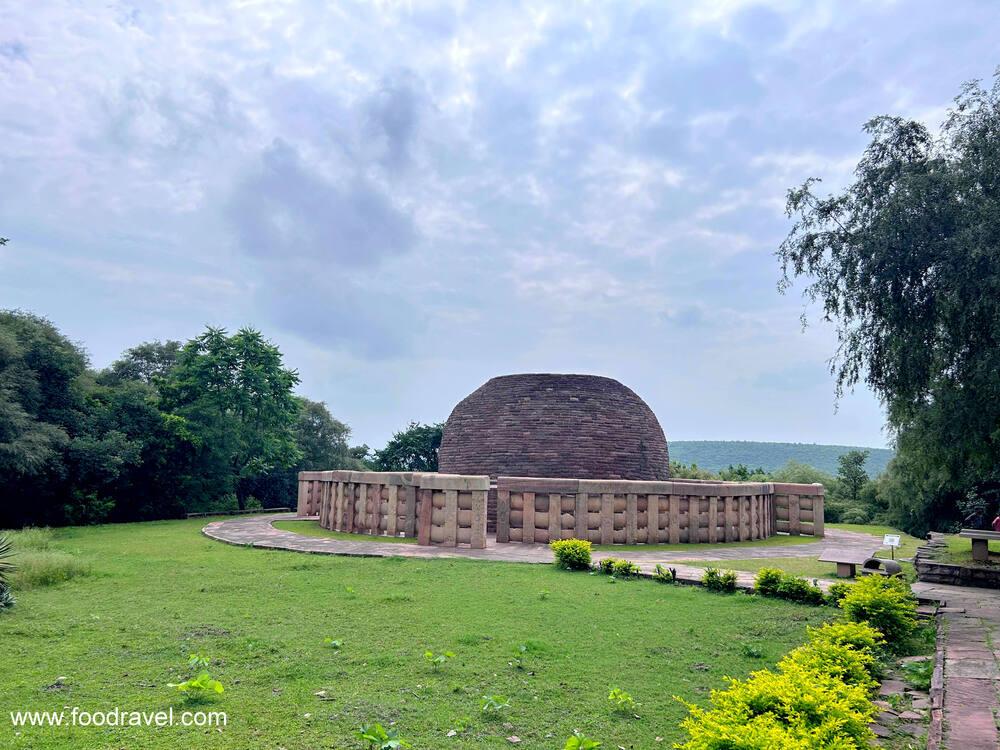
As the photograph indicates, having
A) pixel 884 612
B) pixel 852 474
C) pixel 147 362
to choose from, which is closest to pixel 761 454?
pixel 852 474

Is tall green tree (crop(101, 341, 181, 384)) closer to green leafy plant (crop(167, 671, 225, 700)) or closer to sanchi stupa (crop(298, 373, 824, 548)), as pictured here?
sanchi stupa (crop(298, 373, 824, 548))

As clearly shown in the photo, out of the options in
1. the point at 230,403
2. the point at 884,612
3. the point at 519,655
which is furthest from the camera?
the point at 230,403

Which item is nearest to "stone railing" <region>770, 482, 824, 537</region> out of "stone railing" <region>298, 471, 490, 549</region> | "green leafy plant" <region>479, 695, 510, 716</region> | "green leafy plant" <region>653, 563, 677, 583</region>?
"stone railing" <region>298, 471, 490, 549</region>

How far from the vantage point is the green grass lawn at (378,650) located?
422cm

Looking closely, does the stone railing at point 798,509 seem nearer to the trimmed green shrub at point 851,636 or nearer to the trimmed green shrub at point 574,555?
the trimmed green shrub at point 574,555

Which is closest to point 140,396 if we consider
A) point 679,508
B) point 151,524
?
point 151,524

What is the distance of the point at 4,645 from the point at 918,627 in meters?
8.71

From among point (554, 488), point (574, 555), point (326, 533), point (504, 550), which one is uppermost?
point (554, 488)

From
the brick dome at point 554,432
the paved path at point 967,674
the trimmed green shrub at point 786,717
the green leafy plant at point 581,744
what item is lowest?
the paved path at point 967,674

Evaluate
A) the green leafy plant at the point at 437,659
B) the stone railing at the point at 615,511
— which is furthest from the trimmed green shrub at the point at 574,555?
the green leafy plant at the point at 437,659

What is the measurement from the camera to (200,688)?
4.55 metres

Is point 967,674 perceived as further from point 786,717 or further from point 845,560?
point 845,560

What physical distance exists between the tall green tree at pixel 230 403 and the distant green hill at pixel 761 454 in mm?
80287

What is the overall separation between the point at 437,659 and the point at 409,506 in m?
9.63
